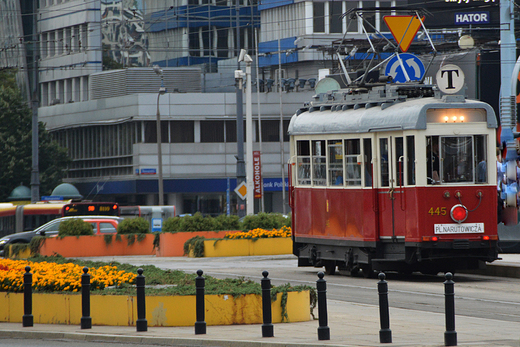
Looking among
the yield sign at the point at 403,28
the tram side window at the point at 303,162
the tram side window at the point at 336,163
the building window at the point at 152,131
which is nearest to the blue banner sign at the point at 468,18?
the yield sign at the point at 403,28

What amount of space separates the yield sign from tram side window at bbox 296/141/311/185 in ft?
25.9

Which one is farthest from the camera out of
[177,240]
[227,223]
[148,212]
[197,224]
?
[148,212]

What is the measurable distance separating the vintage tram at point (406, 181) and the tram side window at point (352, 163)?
0.07 feet

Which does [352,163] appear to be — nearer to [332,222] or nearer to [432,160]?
[332,222]

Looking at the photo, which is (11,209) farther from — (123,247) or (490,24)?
(490,24)

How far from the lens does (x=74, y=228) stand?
117 ft

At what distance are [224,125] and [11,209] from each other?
23766 mm

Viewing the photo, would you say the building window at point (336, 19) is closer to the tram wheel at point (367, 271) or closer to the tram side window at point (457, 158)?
the tram wheel at point (367, 271)

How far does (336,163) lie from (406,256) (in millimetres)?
2731

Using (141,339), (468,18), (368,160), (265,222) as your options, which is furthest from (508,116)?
(468,18)

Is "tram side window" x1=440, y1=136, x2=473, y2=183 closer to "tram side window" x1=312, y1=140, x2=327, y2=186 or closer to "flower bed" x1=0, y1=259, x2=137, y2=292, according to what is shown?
"tram side window" x1=312, y1=140, x2=327, y2=186

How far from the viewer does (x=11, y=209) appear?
162 feet

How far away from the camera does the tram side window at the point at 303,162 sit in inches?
886

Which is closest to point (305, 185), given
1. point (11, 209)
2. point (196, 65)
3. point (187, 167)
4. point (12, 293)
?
point (12, 293)
